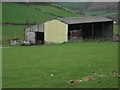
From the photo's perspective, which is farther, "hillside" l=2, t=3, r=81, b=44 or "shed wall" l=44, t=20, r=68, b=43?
"hillside" l=2, t=3, r=81, b=44

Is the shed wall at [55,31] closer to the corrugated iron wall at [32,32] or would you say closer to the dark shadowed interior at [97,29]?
the corrugated iron wall at [32,32]

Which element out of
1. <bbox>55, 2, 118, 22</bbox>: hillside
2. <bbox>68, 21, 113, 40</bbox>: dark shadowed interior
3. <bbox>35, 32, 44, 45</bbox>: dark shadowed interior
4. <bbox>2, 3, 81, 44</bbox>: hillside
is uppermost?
<bbox>55, 2, 118, 22</bbox>: hillside

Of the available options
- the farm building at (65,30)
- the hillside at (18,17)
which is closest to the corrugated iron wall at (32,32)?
the farm building at (65,30)

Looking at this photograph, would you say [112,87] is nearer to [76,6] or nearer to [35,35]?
[35,35]

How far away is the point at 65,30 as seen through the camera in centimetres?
4047

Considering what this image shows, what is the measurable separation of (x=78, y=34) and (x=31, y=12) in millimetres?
36552

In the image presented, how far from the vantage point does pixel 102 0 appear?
458 feet

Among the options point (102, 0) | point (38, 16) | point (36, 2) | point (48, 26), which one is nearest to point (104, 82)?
point (48, 26)

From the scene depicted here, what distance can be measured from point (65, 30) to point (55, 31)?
2.53 metres

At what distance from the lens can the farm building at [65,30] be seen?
1614 inches

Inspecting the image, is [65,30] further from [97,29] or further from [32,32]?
[97,29]

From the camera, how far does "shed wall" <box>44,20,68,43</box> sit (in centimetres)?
4075

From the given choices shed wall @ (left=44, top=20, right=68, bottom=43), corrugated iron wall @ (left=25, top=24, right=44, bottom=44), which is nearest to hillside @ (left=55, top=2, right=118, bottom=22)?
corrugated iron wall @ (left=25, top=24, right=44, bottom=44)

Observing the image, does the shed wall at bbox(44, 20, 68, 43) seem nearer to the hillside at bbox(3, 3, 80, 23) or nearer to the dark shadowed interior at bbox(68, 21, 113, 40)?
the dark shadowed interior at bbox(68, 21, 113, 40)
